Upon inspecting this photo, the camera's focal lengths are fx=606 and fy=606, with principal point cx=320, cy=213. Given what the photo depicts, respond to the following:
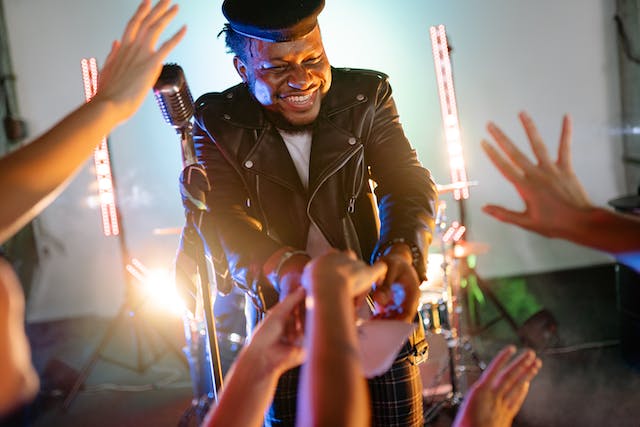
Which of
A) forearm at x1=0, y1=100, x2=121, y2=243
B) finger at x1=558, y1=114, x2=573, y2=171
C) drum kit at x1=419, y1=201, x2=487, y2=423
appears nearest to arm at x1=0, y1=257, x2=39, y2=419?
forearm at x1=0, y1=100, x2=121, y2=243

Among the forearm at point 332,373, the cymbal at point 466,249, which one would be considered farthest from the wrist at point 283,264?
the cymbal at point 466,249

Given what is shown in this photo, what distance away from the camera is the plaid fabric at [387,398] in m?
1.85

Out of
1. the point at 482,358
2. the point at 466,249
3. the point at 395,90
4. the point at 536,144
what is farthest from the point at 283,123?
the point at 395,90

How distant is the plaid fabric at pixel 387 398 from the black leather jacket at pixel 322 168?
10.6 inches

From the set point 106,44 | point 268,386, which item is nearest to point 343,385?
point 268,386

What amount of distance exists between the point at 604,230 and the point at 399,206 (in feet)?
2.19

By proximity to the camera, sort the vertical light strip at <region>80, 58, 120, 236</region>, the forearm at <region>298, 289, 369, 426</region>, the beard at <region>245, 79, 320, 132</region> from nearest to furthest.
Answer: the forearm at <region>298, 289, 369, 426</region>, the beard at <region>245, 79, 320, 132</region>, the vertical light strip at <region>80, 58, 120, 236</region>

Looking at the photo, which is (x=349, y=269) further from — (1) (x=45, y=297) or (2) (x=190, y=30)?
(1) (x=45, y=297)

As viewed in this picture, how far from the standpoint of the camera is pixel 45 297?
6.62m

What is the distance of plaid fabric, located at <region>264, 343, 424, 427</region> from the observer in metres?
1.85

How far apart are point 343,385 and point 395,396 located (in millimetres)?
1059

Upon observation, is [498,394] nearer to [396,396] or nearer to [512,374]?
[512,374]

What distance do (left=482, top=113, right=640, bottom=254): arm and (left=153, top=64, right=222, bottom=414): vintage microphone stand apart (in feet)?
2.50

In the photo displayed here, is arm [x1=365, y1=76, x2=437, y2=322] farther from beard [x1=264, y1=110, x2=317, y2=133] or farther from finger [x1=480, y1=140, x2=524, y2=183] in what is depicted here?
finger [x1=480, y1=140, x2=524, y2=183]
